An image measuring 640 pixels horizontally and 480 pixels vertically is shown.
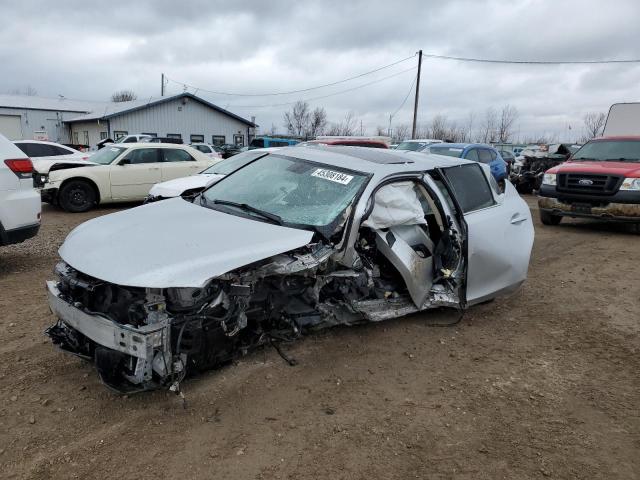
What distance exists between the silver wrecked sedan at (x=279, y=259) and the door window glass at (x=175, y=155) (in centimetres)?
783

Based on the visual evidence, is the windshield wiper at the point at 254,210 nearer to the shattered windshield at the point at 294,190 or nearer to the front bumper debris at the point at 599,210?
the shattered windshield at the point at 294,190

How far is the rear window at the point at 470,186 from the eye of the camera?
4.43m

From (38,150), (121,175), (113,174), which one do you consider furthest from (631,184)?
(38,150)

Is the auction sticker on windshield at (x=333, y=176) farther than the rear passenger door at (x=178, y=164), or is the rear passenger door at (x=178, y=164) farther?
the rear passenger door at (x=178, y=164)

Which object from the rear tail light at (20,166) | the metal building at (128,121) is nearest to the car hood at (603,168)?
the rear tail light at (20,166)

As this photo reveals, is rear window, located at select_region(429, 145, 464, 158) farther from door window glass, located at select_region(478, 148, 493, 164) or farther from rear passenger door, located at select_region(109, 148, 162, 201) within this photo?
rear passenger door, located at select_region(109, 148, 162, 201)

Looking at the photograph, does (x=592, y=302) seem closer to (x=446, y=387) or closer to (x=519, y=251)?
(x=519, y=251)

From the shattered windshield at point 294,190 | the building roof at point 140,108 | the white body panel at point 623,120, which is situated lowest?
the shattered windshield at point 294,190

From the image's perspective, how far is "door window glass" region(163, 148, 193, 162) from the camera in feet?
38.5

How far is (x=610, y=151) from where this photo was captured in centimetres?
976

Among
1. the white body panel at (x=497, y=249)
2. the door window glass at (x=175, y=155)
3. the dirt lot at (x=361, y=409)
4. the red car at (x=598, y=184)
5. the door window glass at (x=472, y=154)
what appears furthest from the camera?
the door window glass at (x=472, y=154)

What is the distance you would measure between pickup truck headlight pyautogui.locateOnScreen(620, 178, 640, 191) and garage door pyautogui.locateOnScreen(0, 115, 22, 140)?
37190 mm

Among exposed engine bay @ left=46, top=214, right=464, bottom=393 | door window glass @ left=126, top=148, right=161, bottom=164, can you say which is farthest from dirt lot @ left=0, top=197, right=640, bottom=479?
door window glass @ left=126, top=148, right=161, bottom=164

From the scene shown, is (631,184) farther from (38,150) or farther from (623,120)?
(38,150)
